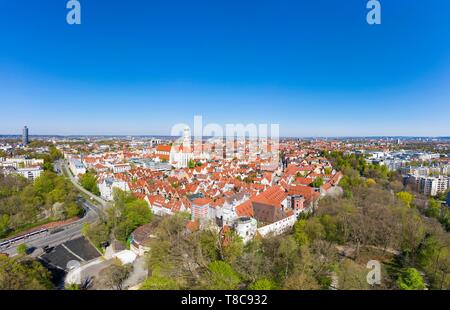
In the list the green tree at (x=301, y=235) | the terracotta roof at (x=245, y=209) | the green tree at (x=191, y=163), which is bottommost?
the green tree at (x=301, y=235)

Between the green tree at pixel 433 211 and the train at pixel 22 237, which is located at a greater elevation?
the green tree at pixel 433 211

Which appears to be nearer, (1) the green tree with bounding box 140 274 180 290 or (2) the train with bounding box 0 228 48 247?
(1) the green tree with bounding box 140 274 180 290

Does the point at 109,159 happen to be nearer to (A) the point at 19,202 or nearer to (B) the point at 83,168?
(B) the point at 83,168

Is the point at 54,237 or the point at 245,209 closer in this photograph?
the point at 54,237

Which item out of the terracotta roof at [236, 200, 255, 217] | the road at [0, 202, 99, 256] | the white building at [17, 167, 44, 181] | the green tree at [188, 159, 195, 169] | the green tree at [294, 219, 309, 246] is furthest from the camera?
the green tree at [188, 159, 195, 169]

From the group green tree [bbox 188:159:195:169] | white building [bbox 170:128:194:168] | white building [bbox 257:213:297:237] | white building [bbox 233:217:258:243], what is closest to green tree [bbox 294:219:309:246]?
white building [bbox 257:213:297:237]

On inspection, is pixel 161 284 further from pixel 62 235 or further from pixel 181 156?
pixel 181 156

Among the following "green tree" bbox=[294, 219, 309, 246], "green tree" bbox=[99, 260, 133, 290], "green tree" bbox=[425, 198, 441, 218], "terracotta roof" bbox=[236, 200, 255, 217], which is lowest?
"green tree" bbox=[99, 260, 133, 290]

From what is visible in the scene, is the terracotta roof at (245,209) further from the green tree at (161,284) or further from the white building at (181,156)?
the white building at (181,156)

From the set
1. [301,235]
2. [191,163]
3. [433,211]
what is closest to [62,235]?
[301,235]

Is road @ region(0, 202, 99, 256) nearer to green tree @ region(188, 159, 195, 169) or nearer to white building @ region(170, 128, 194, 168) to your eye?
green tree @ region(188, 159, 195, 169)

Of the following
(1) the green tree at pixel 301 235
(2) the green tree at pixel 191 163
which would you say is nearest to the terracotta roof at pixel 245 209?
(1) the green tree at pixel 301 235

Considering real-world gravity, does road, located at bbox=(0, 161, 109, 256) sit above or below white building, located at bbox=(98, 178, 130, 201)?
below
